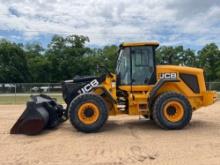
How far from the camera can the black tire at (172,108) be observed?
10922 millimetres

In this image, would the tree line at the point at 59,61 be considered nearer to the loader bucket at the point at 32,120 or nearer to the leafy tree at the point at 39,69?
the leafy tree at the point at 39,69

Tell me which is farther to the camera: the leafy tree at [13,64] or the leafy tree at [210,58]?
the leafy tree at [210,58]

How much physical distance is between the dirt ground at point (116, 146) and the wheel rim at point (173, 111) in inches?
A: 16.5

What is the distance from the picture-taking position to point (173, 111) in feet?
36.4

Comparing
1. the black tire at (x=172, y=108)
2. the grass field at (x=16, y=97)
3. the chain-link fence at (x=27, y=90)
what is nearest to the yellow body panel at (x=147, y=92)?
the black tire at (x=172, y=108)

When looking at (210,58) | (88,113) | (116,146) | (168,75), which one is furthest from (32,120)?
(210,58)

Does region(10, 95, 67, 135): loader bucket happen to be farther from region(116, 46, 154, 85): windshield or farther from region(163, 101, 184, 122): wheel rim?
→ region(163, 101, 184, 122): wheel rim

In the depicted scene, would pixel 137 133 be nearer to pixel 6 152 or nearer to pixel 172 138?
pixel 172 138

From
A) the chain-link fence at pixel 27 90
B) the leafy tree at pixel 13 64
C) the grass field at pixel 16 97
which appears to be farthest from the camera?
the leafy tree at pixel 13 64

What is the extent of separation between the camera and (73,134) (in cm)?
1041

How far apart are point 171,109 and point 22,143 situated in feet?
14.0

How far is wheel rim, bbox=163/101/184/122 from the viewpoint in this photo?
11000mm

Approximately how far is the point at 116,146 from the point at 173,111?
9.83 feet

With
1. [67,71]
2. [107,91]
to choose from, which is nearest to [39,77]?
[67,71]
